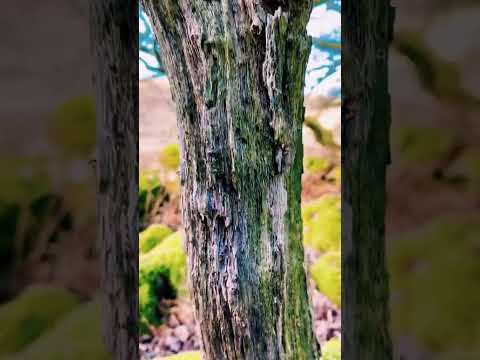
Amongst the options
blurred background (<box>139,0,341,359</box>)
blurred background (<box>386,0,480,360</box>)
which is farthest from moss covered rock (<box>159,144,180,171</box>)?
blurred background (<box>386,0,480,360</box>)

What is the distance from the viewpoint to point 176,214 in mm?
4262

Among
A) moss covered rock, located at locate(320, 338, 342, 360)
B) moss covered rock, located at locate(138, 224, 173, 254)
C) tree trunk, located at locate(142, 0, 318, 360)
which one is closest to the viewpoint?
tree trunk, located at locate(142, 0, 318, 360)

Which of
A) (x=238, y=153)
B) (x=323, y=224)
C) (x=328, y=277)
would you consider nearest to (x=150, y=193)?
(x=323, y=224)

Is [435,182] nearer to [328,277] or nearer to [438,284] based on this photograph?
[438,284]

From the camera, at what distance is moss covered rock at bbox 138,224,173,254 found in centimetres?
410

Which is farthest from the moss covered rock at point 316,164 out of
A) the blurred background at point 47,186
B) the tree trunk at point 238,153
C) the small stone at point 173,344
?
the blurred background at point 47,186

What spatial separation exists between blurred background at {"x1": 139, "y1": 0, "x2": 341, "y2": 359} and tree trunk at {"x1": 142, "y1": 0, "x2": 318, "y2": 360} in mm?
1879

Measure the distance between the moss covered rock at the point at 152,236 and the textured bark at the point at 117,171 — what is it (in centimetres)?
327

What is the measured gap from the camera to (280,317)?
1.70 meters

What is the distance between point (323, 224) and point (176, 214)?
113 cm

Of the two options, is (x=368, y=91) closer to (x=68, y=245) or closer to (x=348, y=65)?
(x=348, y=65)

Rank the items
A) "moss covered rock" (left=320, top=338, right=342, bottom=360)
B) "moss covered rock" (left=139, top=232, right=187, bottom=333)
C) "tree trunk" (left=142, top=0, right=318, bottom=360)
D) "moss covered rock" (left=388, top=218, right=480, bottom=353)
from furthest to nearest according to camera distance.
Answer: "moss covered rock" (left=139, top=232, right=187, bottom=333)
"moss covered rock" (left=320, top=338, right=342, bottom=360)
"tree trunk" (left=142, top=0, right=318, bottom=360)
"moss covered rock" (left=388, top=218, right=480, bottom=353)

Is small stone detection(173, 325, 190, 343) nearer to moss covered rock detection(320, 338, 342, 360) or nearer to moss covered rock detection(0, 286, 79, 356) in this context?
moss covered rock detection(320, 338, 342, 360)

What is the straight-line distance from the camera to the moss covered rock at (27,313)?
79 cm
